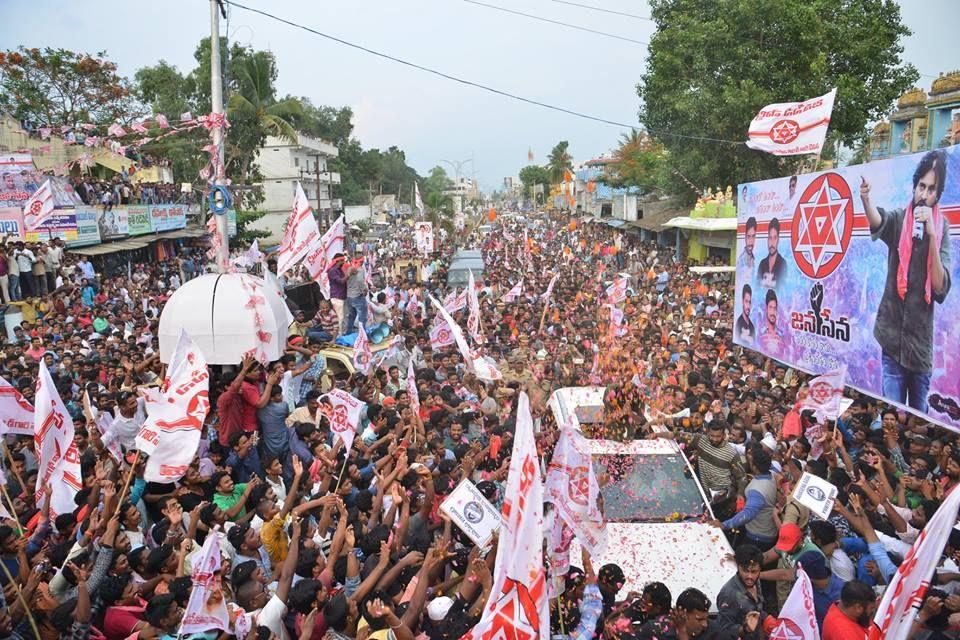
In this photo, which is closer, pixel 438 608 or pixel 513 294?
pixel 438 608

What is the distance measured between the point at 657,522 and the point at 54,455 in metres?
4.97

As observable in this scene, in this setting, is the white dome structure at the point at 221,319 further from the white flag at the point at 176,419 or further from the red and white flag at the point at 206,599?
the red and white flag at the point at 206,599

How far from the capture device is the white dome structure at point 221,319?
7891 mm

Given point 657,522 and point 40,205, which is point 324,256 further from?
point 40,205

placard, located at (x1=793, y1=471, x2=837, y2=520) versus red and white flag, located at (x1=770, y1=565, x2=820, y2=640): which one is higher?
placard, located at (x1=793, y1=471, x2=837, y2=520)

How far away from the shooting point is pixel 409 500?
5598 millimetres

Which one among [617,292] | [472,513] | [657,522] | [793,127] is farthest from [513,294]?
[472,513]

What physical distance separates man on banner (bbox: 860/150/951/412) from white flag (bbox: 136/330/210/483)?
782 centimetres

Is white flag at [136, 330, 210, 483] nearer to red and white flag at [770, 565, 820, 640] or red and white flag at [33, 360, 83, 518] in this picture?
red and white flag at [33, 360, 83, 518]

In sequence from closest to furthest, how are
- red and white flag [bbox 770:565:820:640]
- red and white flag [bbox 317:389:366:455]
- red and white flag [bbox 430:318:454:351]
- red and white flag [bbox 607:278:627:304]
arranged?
red and white flag [bbox 770:565:820:640]
red and white flag [bbox 317:389:366:455]
red and white flag [bbox 430:318:454:351]
red and white flag [bbox 607:278:627:304]

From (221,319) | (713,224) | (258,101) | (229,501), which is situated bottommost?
(229,501)

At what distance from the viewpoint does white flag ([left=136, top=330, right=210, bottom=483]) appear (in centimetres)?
548

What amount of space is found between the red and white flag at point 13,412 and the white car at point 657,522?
Result: 4.99 metres

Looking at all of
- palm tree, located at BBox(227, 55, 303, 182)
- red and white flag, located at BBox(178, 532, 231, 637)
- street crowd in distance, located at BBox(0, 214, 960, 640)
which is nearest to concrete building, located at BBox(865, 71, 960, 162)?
street crowd in distance, located at BBox(0, 214, 960, 640)
